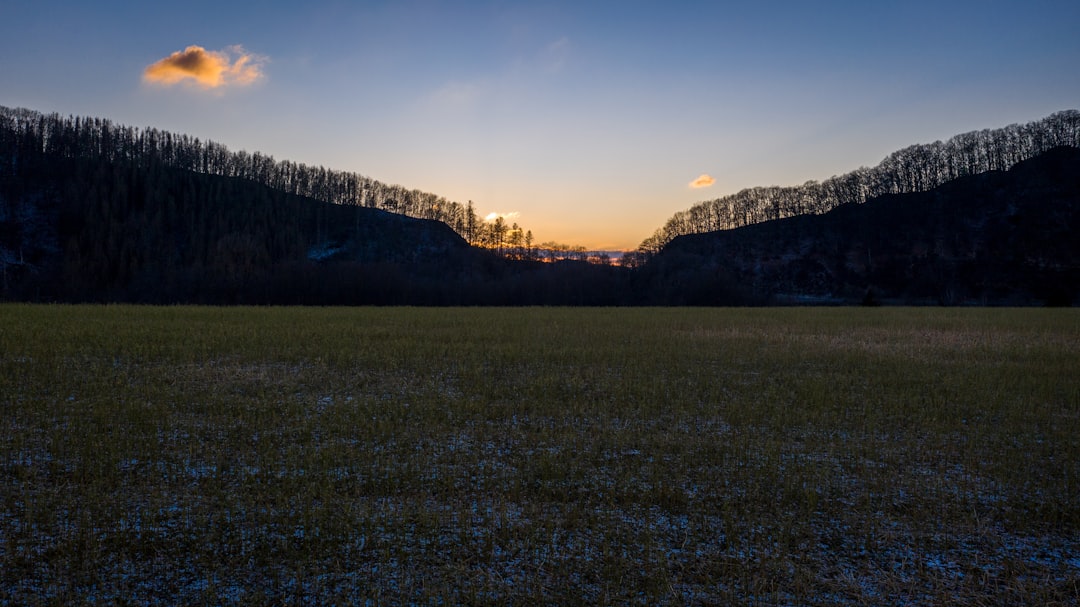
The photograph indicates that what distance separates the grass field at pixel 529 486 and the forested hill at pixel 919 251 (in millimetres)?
73065

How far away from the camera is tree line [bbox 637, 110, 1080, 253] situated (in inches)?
5753

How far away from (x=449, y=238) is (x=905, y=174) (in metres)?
126

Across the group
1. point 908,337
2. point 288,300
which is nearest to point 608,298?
point 288,300

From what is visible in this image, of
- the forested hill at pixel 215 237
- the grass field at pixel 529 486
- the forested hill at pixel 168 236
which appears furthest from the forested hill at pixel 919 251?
the grass field at pixel 529 486

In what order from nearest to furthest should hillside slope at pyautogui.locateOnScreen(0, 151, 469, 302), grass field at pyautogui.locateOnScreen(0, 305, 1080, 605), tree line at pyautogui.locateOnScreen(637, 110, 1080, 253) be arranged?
grass field at pyautogui.locateOnScreen(0, 305, 1080, 605) → hillside slope at pyautogui.locateOnScreen(0, 151, 469, 302) → tree line at pyautogui.locateOnScreen(637, 110, 1080, 253)

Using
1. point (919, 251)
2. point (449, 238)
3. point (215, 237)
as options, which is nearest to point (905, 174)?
point (919, 251)

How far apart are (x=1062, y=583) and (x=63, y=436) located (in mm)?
13729

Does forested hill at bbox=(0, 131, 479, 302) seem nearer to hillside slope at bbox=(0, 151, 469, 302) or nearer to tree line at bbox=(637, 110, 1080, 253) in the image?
hillside slope at bbox=(0, 151, 469, 302)

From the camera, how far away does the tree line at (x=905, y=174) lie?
479 ft

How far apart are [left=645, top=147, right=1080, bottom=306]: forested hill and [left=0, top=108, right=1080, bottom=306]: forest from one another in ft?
1.48

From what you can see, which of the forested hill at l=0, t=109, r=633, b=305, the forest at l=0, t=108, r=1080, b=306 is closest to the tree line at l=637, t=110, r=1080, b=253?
the forest at l=0, t=108, r=1080, b=306

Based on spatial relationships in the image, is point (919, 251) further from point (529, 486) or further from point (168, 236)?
point (168, 236)

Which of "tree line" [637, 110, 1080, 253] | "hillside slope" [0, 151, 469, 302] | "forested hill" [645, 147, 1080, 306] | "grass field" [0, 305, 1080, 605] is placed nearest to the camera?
"grass field" [0, 305, 1080, 605]

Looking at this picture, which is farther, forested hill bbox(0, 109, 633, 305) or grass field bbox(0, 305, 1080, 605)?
forested hill bbox(0, 109, 633, 305)
